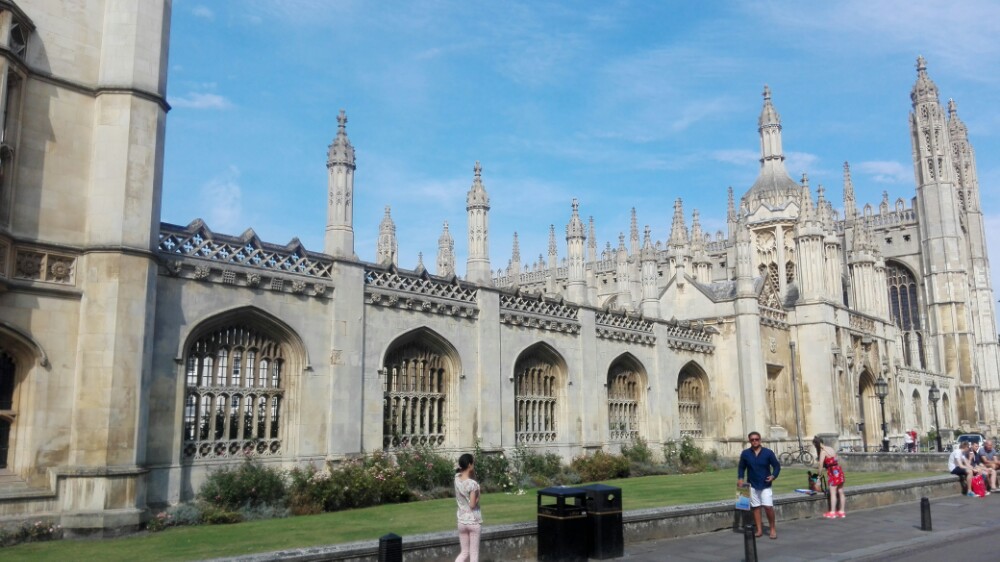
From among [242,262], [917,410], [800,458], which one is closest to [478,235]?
[242,262]

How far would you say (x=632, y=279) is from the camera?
4622 cm

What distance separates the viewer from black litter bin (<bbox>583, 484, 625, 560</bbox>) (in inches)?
449

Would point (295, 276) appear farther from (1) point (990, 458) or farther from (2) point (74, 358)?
(1) point (990, 458)

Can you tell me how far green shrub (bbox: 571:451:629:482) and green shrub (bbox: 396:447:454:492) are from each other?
18.8 feet

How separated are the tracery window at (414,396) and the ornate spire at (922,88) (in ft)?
227

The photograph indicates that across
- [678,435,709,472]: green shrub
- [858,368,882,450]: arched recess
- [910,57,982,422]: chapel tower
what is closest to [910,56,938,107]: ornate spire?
[910,57,982,422]: chapel tower

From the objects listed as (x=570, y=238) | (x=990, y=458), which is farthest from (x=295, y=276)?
(x=990, y=458)

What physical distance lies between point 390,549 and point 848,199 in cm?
7353

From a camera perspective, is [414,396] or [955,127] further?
[955,127]

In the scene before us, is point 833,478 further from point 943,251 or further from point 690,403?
point 943,251

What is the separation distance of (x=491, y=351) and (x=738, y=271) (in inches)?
597

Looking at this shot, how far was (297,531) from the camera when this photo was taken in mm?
13422

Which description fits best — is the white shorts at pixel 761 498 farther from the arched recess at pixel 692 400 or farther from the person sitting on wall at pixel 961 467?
the arched recess at pixel 692 400

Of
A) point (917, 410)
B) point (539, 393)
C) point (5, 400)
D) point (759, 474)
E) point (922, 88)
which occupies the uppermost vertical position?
point (922, 88)
